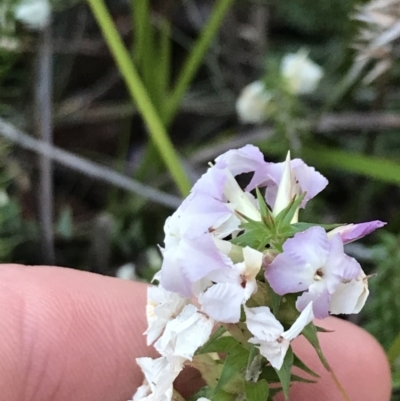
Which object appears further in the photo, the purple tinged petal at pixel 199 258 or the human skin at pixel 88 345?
the human skin at pixel 88 345

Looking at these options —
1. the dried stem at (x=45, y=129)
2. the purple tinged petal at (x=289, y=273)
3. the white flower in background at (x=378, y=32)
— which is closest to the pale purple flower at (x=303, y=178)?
the purple tinged petal at (x=289, y=273)

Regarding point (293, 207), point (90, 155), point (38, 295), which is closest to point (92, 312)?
point (38, 295)

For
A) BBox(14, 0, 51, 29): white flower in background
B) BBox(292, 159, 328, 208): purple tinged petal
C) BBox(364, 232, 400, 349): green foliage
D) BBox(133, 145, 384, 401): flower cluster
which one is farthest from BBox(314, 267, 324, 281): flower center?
BBox(14, 0, 51, 29): white flower in background

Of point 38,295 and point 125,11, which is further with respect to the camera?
point 125,11

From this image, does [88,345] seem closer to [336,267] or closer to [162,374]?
[162,374]

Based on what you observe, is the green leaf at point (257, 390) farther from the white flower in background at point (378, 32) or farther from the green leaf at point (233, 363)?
the white flower in background at point (378, 32)

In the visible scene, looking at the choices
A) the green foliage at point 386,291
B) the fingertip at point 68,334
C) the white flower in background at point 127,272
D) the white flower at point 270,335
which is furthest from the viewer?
the white flower in background at point 127,272

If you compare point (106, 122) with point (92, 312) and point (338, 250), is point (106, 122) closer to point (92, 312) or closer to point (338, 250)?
point (92, 312)
